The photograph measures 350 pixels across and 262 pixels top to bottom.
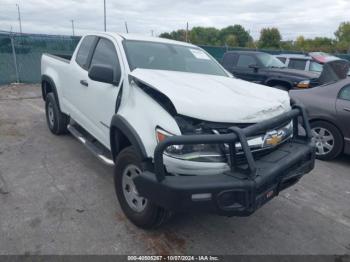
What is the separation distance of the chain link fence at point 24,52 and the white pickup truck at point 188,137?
9.56 meters

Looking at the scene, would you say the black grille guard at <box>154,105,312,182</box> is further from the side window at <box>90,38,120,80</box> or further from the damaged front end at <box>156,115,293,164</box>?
the side window at <box>90,38,120,80</box>

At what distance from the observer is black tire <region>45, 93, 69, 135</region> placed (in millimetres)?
5534

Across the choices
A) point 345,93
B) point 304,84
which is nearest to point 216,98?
point 345,93

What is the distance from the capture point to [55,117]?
5.64 metres

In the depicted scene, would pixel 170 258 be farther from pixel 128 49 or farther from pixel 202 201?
pixel 128 49

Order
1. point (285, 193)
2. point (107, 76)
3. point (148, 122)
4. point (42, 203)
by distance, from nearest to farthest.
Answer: point (148, 122), point (107, 76), point (42, 203), point (285, 193)

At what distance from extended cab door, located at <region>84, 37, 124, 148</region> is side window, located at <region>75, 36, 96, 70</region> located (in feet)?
0.70

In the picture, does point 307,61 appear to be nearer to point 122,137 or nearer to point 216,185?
point 122,137

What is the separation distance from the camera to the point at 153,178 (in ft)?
8.09

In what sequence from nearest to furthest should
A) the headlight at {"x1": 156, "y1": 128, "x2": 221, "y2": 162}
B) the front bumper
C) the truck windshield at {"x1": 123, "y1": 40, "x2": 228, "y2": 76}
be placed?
the front bumper → the headlight at {"x1": 156, "y1": 128, "x2": 221, "y2": 162} → the truck windshield at {"x1": 123, "y1": 40, "x2": 228, "y2": 76}

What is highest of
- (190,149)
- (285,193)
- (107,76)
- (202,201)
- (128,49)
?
(128,49)

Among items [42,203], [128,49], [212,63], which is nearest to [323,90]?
[212,63]

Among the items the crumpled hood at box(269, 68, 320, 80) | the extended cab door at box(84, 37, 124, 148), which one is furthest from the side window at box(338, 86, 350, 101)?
the extended cab door at box(84, 37, 124, 148)

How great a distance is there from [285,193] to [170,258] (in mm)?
2019
